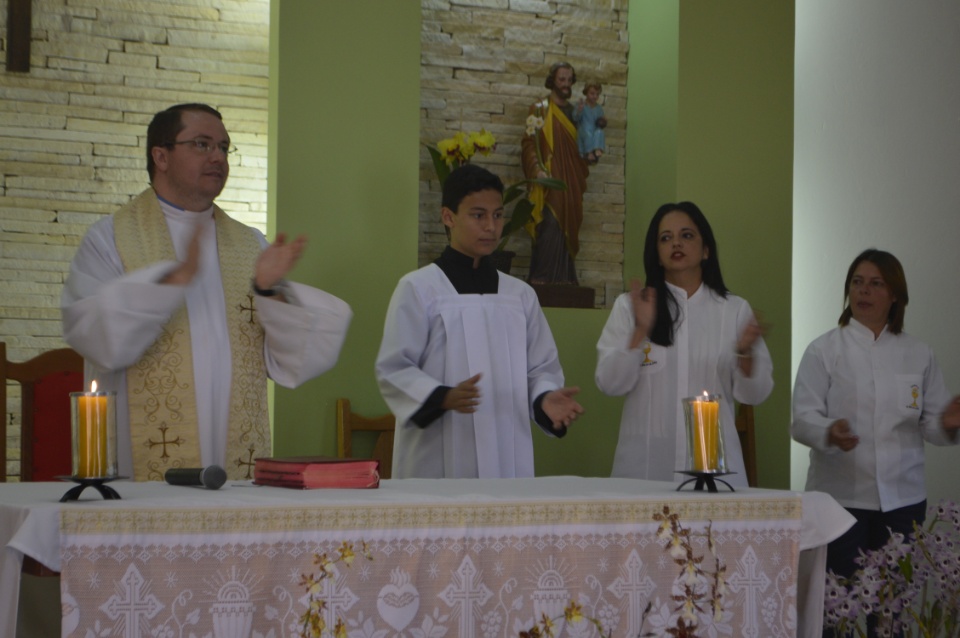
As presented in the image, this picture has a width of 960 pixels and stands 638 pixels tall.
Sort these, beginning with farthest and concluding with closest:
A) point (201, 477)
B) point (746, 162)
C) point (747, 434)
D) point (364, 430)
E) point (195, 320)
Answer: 1. point (746, 162)
2. point (747, 434)
3. point (364, 430)
4. point (195, 320)
5. point (201, 477)

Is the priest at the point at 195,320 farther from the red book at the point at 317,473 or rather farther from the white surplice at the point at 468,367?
the red book at the point at 317,473

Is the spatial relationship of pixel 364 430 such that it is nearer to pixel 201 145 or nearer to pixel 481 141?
pixel 481 141

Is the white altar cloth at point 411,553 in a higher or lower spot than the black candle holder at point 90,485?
lower

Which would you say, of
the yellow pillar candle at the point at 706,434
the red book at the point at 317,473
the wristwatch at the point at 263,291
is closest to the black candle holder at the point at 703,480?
the yellow pillar candle at the point at 706,434

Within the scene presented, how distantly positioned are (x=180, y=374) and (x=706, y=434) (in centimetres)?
154

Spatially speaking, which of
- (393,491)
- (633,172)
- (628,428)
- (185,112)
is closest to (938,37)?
(633,172)

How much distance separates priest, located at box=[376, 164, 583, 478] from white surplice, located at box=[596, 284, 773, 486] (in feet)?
0.80

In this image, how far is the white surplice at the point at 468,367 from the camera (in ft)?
12.8

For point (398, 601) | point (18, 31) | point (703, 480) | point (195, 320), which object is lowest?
point (398, 601)

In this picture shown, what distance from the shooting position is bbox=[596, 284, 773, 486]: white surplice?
3.99 meters

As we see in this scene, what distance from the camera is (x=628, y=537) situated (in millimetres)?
2402

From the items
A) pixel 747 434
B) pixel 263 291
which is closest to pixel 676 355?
pixel 747 434

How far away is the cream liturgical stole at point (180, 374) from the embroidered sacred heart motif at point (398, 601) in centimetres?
123

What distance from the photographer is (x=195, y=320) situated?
3.35 meters
